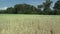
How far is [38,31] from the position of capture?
74.6 inches

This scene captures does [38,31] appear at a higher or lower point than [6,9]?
lower

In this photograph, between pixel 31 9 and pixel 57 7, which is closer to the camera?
pixel 31 9

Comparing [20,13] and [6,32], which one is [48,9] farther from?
[6,32]

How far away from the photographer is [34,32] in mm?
1884

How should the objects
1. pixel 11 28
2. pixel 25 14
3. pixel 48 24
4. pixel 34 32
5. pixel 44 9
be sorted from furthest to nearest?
1. pixel 44 9
2. pixel 25 14
3. pixel 48 24
4. pixel 11 28
5. pixel 34 32

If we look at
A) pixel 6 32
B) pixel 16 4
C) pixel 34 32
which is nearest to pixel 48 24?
pixel 34 32

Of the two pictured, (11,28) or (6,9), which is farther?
(6,9)

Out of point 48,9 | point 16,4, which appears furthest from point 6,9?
point 48,9

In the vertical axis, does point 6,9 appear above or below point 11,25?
above

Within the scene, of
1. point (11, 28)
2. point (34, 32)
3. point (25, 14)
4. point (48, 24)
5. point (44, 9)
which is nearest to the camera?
point (34, 32)

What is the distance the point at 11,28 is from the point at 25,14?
0.80 meters

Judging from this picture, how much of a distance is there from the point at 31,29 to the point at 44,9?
110 cm

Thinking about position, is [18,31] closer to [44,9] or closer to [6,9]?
[6,9]

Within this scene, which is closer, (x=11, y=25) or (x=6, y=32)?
(x=6, y=32)
